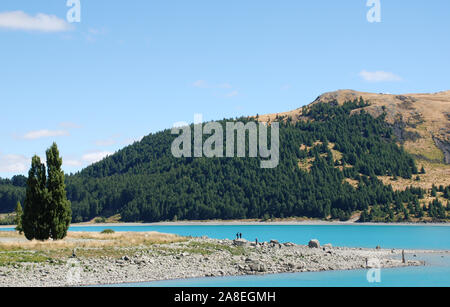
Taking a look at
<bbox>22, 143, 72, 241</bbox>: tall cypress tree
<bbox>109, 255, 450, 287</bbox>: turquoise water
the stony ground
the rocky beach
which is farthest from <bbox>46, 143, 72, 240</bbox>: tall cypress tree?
<bbox>109, 255, 450, 287</bbox>: turquoise water

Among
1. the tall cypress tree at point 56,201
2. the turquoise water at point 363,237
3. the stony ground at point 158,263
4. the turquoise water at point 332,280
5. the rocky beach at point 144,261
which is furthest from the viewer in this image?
the turquoise water at point 363,237

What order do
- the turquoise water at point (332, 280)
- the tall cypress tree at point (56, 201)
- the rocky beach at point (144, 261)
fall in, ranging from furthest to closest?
1. the tall cypress tree at point (56, 201)
2. the turquoise water at point (332, 280)
3. the rocky beach at point (144, 261)

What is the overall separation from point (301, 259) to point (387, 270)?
9412 mm

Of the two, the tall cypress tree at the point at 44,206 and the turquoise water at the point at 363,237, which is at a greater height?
the tall cypress tree at the point at 44,206

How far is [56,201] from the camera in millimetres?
62656

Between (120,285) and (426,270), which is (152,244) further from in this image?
(426,270)

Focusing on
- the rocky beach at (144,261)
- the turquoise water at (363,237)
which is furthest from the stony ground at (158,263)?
the turquoise water at (363,237)

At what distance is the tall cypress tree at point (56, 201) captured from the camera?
2463 inches

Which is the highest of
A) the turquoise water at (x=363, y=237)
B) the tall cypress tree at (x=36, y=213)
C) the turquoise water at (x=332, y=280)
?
the tall cypress tree at (x=36, y=213)

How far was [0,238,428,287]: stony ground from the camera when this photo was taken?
47.2m

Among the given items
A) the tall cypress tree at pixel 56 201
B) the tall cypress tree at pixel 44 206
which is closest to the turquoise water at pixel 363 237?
the tall cypress tree at pixel 56 201

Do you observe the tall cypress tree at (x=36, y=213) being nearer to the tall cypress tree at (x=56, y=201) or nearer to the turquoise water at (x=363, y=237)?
the tall cypress tree at (x=56, y=201)

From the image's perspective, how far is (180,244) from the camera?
69.0 meters

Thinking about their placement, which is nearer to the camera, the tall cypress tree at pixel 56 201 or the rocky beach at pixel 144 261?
the rocky beach at pixel 144 261
